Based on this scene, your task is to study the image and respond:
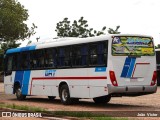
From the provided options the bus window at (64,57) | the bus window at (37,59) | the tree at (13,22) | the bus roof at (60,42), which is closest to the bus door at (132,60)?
the bus roof at (60,42)

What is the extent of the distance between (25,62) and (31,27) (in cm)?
2577

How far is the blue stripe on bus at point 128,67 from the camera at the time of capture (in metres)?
18.1

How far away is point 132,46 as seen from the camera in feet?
60.6

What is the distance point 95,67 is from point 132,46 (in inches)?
68.3

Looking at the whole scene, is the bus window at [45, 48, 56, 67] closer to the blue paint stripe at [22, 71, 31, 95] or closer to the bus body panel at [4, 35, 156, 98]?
the bus body panel at [4, 35, 156, 98]

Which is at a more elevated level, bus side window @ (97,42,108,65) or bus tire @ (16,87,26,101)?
bus side window @ (97,42,108,65)

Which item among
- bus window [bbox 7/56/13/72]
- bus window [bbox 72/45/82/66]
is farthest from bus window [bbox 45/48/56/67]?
bus window [bbox 7/56/13/72]

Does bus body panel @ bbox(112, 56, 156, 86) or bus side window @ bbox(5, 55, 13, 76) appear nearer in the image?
bus body panel @ bbox(112, 56, 156, 86)

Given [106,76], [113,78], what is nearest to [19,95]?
[106,76]

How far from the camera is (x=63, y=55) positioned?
20891 mm

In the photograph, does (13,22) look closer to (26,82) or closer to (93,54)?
(26,82)

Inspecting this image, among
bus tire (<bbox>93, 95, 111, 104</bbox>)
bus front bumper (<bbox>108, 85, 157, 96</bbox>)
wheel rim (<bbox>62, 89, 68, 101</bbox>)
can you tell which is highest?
bus front bumper (<bbox>108, 85, 157, 96</bbox>)

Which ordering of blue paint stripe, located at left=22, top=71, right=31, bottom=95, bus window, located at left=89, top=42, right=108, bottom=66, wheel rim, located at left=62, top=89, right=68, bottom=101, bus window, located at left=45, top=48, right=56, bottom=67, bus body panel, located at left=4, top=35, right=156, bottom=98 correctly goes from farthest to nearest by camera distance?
blue paint stripe, located at left=22, top=71, right=31, bottom=95 < bus window, located at left=45, top=48, right=56, bottom=67 < wheel rim, located at left=62, top=89, right=68, bottom=101 < bus window, located at left=89, top=42, right=108, bottom=66 < bus body panel, located at left=4, top=35, right=156, bottom=98

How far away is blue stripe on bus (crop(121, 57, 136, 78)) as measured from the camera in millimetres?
18062
